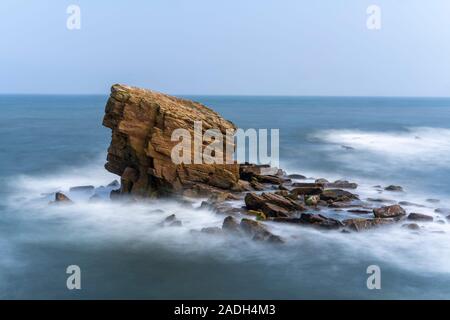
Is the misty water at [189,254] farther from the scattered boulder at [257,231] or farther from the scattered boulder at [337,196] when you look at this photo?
the scattered boulder at [337,196]

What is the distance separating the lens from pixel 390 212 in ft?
79.8

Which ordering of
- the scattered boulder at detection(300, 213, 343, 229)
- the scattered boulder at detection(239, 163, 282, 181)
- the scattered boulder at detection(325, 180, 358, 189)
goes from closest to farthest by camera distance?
the scattered boulder at detection(300, 213, 343, 229) < the scattered boulder at detection(325, 180, 358, 189) < the scattered boulder at detection(239, 163, 282, 181)

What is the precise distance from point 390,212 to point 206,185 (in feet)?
32.5

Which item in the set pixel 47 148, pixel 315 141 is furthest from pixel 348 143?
pixel 47 148

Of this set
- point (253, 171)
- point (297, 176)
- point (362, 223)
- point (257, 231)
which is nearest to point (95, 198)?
point (253, 171)

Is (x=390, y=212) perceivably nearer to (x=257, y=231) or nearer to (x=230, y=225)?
(x=257, y=231)

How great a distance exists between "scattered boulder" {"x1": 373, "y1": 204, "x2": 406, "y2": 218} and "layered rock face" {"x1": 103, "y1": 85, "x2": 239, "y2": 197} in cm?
792

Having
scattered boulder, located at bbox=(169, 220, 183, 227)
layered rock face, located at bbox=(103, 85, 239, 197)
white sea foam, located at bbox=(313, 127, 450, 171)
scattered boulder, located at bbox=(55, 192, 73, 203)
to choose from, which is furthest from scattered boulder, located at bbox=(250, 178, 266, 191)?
white sea foam, located at bbox=(313, 127, 450, 171)

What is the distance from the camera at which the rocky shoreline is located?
24.2 meters

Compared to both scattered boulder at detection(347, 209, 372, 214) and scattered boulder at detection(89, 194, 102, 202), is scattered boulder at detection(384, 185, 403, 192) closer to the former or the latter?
scattered boulder at detection(347, 209, 372, 214)

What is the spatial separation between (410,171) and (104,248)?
2542 centimetres

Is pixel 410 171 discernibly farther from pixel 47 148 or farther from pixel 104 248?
pixel 47 148
